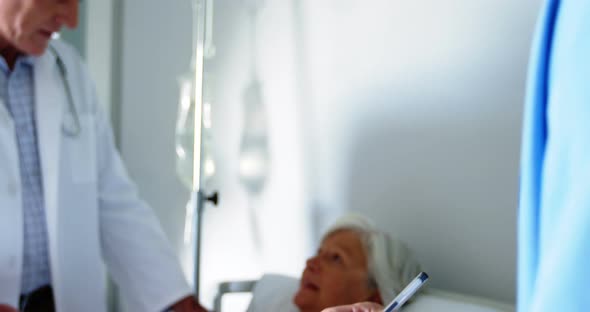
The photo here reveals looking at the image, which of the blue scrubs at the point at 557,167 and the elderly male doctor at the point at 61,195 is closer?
the blue scrubs at the point at 557,167

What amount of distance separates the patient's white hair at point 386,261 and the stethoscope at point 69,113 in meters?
0.68

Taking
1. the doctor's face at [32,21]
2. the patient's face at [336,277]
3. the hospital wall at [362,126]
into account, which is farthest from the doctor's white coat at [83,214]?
the hospital wall at [362,126]

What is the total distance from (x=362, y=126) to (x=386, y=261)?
415mm

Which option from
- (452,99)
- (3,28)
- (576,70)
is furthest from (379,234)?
(3,28)

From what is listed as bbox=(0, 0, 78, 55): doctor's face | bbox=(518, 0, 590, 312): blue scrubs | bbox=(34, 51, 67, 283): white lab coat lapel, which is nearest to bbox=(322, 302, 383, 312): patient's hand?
bbox=(518, 0, 590, 312): blue scrubs

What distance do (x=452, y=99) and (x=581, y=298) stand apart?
35.4 inches

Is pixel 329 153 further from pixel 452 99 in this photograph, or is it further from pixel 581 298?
pixel 581 298

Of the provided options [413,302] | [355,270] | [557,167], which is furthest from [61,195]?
[557,167]

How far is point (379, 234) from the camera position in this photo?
49.1 inches

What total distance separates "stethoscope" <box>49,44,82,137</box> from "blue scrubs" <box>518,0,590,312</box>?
108 cm

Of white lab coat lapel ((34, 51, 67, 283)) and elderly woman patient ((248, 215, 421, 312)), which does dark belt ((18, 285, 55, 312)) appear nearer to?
white lab coat lapel ((34, 51, 67, 283))

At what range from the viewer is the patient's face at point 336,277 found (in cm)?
119

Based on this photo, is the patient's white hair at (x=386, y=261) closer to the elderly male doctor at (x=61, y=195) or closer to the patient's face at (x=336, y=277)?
the patient's face at (x=336, y=277)

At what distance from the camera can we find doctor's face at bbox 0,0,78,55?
114 centimetres
